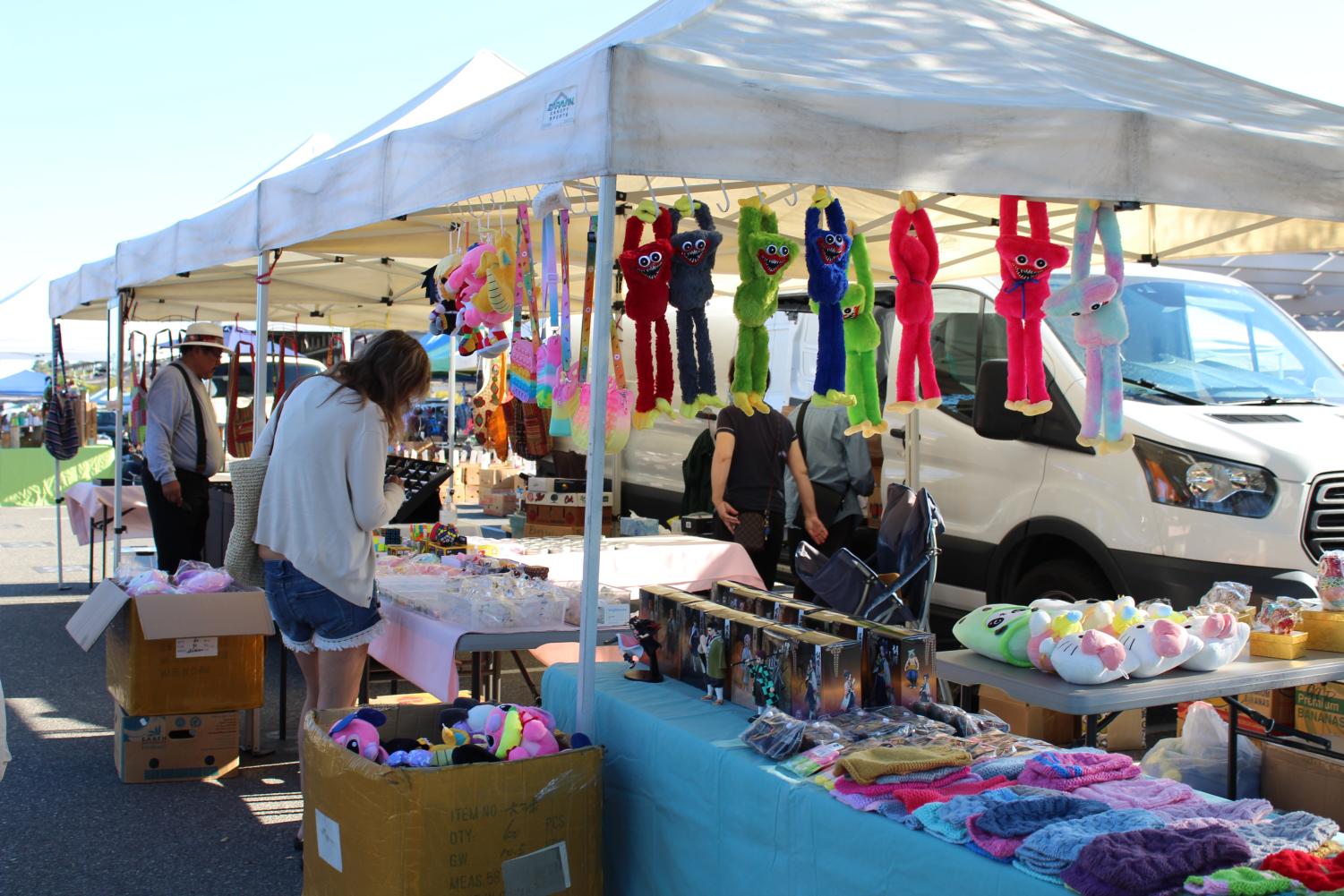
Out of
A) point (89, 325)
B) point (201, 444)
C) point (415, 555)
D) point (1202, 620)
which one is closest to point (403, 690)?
point (415, 555)

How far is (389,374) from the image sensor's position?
12.0 feet

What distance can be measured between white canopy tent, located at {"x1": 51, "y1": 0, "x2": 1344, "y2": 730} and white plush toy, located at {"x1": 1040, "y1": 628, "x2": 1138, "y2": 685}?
1.13m

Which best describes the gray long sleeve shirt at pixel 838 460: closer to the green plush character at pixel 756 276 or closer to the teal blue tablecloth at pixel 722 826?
the green plush character at pixel 756 276

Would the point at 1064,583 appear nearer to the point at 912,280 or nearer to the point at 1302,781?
the point at 1302,781

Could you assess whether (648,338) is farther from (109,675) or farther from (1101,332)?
(109,675)

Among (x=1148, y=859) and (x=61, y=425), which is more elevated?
(x=61, y=425)

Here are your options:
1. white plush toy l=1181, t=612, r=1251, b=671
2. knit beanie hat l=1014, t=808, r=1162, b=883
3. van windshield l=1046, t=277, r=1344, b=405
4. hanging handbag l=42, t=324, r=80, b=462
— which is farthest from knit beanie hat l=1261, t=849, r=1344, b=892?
hanging handbag l=42, t=324, r=80, b=462

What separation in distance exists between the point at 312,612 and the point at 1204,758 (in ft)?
9.21

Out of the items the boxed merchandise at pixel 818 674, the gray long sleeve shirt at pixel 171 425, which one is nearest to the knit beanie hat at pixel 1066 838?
the boxed merchandise at pixel 818 674

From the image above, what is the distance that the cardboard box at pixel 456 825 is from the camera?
8.34 feet

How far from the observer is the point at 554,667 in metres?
3.55

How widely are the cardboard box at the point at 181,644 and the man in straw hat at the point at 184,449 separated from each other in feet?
6.92

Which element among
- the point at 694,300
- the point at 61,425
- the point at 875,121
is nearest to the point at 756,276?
the point at 694,300

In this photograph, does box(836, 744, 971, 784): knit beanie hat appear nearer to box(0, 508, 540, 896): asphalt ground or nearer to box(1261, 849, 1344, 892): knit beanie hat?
box(1261, 849, 1344, 892): knit beanie hat
